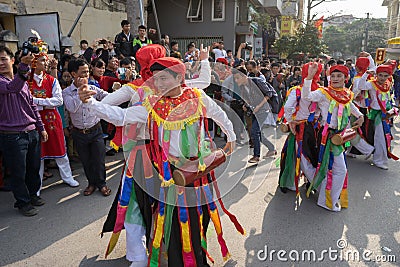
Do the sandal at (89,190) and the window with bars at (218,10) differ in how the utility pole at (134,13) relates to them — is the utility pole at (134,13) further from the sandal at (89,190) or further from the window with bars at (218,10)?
the window with bars at (218,10)

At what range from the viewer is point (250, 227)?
3.48 meters

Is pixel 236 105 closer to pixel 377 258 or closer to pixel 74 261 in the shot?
pixel 377 258

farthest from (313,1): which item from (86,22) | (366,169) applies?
(366,169)

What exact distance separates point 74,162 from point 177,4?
42.9 feet

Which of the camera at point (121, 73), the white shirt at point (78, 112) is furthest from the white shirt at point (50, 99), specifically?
the camera at point (121, 73)

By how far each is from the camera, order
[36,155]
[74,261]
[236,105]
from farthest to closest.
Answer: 1. [236,105]
2. [36,155]
3. [74,261]

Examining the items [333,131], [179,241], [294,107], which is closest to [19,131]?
[179,241]

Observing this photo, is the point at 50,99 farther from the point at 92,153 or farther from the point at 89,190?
the point at 89,190

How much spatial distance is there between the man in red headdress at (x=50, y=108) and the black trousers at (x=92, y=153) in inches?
10.4

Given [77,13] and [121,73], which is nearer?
[121,73]

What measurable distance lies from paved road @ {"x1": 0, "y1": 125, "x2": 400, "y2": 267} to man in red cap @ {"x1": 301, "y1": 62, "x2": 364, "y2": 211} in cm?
21

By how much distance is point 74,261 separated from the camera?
9.46ft

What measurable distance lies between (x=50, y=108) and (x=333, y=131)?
331 centimetres

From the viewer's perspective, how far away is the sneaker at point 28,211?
12.1 ft
